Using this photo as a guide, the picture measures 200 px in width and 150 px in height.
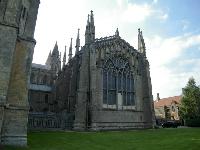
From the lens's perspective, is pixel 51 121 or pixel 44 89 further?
pixel 44 89

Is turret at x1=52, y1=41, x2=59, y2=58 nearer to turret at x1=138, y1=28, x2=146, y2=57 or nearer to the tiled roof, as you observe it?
turret at x1=138, y1=28, x2=146, y2=57

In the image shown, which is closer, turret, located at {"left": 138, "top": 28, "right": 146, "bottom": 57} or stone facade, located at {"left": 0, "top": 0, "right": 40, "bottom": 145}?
stone facade, located at {"left": 0, "top": 0, "right": 40, "bottom": 145}

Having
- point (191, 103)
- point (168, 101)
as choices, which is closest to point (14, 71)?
point (191, 103)

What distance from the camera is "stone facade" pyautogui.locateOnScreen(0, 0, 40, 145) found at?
14742 millimetres

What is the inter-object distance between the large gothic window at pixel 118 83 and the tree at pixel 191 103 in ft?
57.0

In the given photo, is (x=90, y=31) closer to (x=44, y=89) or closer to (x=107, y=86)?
(x=107, y=86)

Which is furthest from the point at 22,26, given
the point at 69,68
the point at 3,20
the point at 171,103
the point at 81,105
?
the point at 171,103

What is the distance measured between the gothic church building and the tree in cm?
1469

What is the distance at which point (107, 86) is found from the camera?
35.9 metres

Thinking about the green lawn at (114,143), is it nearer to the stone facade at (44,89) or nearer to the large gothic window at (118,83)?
the large gothic window at (118,83)

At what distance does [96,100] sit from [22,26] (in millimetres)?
17369

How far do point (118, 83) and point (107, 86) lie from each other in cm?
236

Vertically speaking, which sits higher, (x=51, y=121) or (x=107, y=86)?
(x=107, y=86)

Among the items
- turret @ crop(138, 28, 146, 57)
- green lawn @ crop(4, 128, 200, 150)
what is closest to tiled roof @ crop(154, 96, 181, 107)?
turret @ crop(138, 28, 146, 57)
